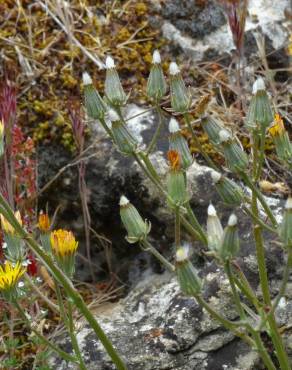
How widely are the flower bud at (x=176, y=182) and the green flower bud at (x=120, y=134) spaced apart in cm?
16

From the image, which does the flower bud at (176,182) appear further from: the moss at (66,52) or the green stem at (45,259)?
the moss at (66,52)

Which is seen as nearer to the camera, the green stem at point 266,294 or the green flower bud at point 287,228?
the green flower bud at point 287,228

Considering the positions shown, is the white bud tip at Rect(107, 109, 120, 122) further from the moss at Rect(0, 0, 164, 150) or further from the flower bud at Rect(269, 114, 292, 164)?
the moss at Rect(0, 0, 164, 150)

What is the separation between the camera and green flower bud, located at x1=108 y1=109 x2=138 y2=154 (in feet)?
6.30

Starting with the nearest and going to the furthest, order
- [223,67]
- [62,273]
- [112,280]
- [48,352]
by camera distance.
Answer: [62,273]
[48,352]
[112,280]
[223,67]

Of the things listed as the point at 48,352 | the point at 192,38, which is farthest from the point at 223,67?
the point at 48,352

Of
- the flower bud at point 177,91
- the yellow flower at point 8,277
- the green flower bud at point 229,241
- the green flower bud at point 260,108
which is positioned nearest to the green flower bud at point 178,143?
the flower bud at point 177,91

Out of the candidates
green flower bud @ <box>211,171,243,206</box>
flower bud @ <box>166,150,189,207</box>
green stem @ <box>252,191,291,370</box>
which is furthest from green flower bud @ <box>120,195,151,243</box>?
green stem @ <box>252,191,291,370</box>

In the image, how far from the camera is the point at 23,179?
107 inches

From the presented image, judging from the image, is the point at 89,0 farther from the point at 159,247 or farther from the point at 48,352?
the point at 48,352

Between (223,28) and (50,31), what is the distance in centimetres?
81

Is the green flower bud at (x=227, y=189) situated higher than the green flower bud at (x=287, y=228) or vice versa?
the green flower bud at (x=227, y=189)

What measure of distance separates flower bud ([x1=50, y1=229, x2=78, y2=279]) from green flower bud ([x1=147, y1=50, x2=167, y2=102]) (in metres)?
0.49

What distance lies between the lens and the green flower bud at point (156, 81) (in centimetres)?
205
